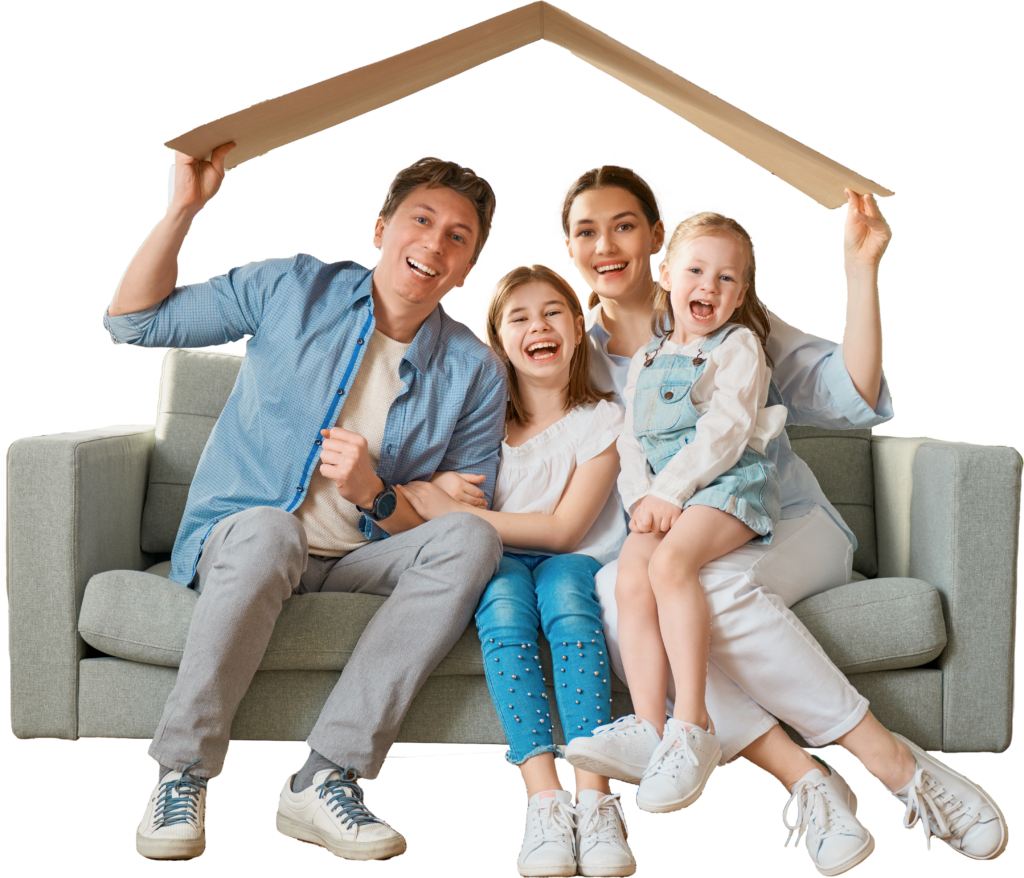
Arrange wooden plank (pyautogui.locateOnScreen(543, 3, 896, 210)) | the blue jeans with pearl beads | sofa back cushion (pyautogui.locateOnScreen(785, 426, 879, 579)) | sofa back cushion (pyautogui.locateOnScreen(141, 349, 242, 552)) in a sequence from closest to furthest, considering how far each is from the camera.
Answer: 1. the blue jeans with pearl beads
2. wooden plank (pyautogui.locateOnScreen(543, 3, 896, 210))
3. sofa back cushion (pyautogui.locateOnScreen(141, 349, 242, 552))
4. sofa back cushion (pyautogui.locateOnScreen(785, 426, 879, 579))

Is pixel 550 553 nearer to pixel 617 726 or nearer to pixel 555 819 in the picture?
pixel 617 726

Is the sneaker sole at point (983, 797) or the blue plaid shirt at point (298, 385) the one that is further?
the blue plaid shirt at point (298, 385)

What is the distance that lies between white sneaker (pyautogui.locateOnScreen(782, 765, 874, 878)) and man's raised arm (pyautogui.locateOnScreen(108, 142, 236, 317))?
5.92ft

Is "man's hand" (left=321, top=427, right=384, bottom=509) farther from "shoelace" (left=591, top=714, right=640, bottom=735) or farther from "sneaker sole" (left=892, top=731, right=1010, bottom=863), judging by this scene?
"sneaker sole" (left=892, top=731, right=1010, bottom=863)

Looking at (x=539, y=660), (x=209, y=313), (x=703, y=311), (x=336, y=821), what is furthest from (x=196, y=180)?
(x=336, y=821)

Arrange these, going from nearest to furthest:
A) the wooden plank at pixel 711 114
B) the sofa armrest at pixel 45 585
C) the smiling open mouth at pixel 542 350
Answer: the wooden plank at pixel 711 114, the sofa armrest at pixel 45 585, the smiling open mouth at pixel 542 350

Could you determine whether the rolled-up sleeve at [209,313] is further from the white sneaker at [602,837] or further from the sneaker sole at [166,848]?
the white sneaker at [602,837]

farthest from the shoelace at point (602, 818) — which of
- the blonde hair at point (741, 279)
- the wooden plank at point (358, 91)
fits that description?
the wooden plank at point (358, 91)

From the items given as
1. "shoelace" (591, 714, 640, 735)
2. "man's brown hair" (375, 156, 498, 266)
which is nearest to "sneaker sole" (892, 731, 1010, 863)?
"shoelace" (591, 714, 640, 735)

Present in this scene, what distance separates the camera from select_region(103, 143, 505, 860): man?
2135mm

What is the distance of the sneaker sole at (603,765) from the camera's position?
6.65ft

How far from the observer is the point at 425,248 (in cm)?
256

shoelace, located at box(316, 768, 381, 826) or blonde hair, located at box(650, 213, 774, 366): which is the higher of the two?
blonde hair, located at box(650, 213, 774, 366)

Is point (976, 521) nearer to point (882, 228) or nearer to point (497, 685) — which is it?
point (882, 228)
